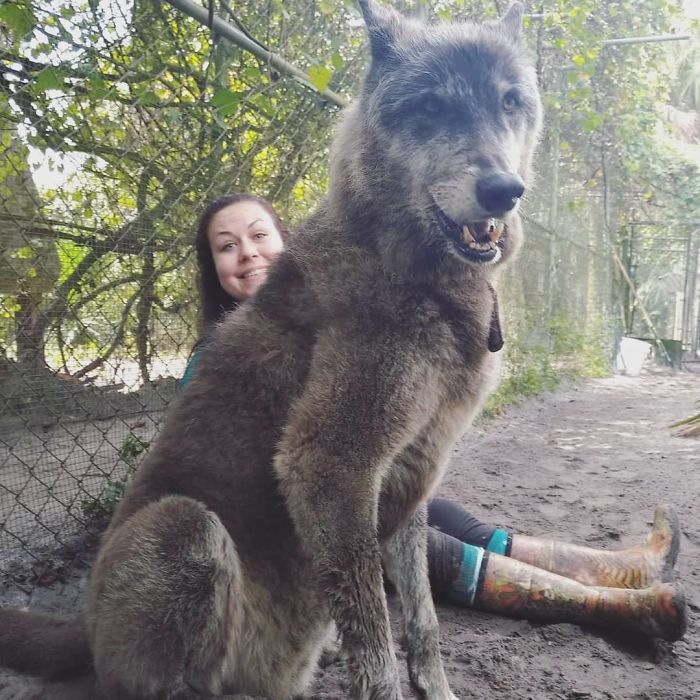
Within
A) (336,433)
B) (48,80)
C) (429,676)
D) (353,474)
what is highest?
(48,80)

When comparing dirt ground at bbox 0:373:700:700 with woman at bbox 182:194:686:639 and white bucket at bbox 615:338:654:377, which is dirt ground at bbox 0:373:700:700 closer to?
woman at bbox 182:194:686:639

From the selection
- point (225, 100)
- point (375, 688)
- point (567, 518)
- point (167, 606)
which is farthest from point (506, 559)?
point (225, 100)

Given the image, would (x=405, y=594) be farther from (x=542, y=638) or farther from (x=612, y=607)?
(x=612, y=607)

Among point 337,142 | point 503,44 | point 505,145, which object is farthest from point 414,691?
point 503,44

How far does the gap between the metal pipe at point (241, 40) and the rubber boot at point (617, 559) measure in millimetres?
Result: 2542

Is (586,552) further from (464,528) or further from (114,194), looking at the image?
(114,194)

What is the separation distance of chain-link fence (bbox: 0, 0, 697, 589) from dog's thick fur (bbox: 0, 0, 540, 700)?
1.08 metres

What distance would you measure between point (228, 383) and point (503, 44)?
5.24 feet

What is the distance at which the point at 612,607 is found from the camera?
2.38m

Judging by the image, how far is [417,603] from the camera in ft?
6.98

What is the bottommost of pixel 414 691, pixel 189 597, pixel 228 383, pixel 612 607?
pixel 414 691

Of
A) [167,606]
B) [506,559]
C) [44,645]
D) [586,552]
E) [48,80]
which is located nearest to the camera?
[167,606]

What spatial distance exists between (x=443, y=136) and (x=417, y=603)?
1633 millimetres

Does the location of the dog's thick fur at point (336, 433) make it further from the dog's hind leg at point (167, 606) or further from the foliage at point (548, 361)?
the foliage at point (548, 361)
